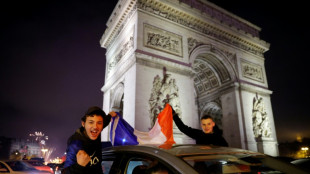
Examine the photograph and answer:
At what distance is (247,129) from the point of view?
554 inches

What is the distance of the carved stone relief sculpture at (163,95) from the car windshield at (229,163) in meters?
8.54

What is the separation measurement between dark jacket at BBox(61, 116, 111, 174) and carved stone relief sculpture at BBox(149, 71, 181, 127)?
27.2ft

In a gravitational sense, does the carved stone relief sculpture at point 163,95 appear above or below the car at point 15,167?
above

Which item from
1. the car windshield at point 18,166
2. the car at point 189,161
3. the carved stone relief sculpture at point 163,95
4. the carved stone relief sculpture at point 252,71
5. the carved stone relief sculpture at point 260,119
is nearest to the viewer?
the car at point 189,161

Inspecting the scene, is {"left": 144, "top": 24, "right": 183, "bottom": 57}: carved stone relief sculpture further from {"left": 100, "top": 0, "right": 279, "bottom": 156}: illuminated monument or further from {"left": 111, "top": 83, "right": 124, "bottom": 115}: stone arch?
{"left": 111, "top": 83, "right": 124, "bottom": 115}: stone arch

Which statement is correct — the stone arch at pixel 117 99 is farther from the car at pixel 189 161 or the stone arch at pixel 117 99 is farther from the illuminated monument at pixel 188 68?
the car at pixel 189 161

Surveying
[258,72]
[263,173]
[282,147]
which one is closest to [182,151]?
[263,173]

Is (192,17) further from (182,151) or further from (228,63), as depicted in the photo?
(182,151)

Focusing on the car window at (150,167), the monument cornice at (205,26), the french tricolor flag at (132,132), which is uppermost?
the monument cornice at (205,26)

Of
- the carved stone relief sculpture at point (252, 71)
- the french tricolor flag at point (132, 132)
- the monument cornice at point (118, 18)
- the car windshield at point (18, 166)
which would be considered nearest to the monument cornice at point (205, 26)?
the monument cornice at point (118, 18)

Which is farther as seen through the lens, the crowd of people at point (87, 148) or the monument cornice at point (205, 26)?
the monument cornice at point (205, 26)

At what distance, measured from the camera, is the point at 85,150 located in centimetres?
205

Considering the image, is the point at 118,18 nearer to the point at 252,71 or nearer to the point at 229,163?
the point at 252,71

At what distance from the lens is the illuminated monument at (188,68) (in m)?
11.1
